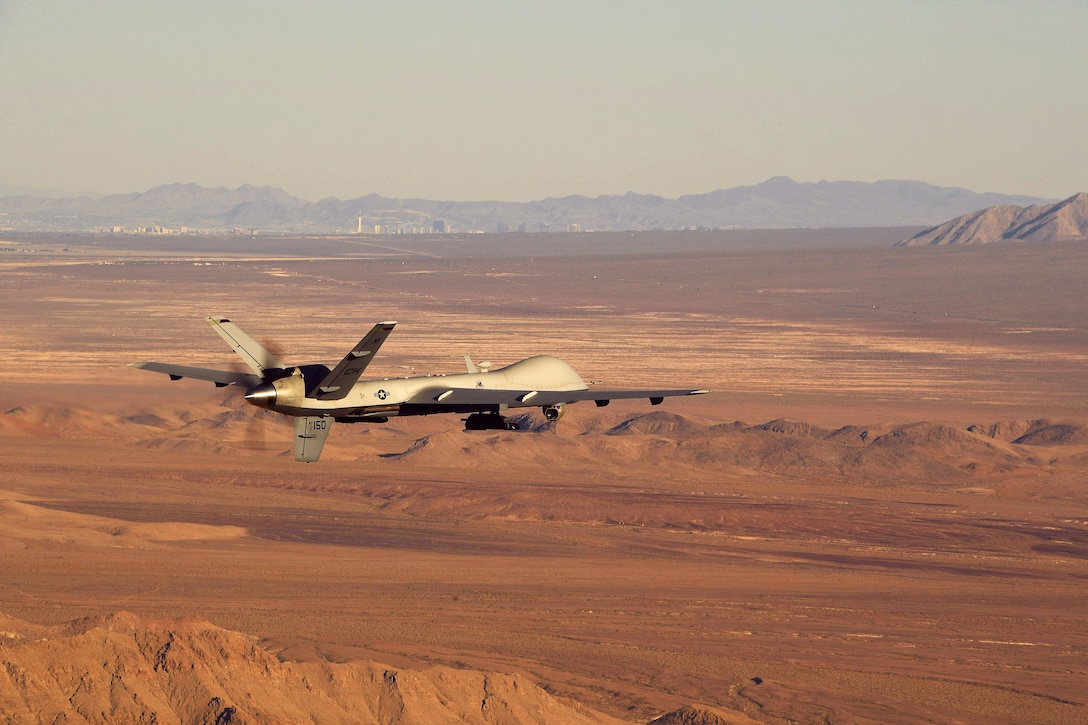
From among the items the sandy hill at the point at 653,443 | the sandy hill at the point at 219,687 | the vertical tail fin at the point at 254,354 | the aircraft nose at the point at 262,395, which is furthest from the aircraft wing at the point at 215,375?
the sandy hill at the point at 653,443

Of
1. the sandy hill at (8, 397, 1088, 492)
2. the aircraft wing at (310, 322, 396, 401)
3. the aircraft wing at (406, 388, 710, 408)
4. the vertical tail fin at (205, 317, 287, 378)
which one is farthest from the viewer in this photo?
the sandy hill at (8, 397, 1088, 492)

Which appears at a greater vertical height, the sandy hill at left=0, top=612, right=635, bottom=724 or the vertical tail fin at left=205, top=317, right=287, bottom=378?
the vertical tail fin at left=205, top=317, right=287, bottom=378

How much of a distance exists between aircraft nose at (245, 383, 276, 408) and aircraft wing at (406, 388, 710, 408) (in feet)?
18.7

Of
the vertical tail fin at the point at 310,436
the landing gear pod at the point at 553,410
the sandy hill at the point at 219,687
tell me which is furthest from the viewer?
the sandy hill at the point at 219,687

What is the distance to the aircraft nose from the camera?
52188mm

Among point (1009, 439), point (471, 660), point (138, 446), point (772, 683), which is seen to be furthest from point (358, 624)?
point (1009, 439)

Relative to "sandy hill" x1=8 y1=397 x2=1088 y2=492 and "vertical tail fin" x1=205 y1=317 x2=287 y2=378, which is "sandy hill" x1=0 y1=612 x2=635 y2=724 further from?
"sandy hill" x1=8 y1=397 x2=1088 y2=492

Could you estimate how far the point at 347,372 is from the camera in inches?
2053

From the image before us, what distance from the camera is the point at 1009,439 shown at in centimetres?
15175

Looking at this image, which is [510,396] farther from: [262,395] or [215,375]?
[215,375]

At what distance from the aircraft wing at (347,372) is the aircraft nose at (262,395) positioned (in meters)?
1.49

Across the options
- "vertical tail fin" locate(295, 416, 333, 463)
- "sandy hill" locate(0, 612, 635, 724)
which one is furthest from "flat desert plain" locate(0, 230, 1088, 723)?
"vertical tail fin" locate(295, 416, 333, 463)

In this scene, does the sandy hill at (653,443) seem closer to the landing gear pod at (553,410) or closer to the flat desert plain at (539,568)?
the flat desert plain at (539,568)

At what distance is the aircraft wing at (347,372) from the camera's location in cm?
4953
